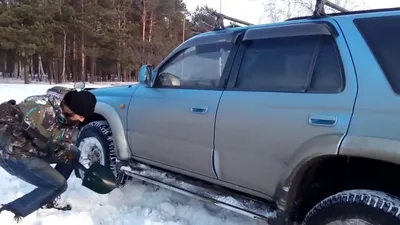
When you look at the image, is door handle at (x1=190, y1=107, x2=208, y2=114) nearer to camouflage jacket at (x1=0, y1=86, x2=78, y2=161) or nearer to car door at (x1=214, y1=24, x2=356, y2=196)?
car door at (x1=214, y1=24, x2=356, y2=196)

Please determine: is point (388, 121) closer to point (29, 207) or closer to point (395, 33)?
point (395, 33)

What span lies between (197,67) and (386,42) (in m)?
1.78

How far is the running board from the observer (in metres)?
2.98

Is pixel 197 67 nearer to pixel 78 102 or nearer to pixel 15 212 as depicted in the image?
pixel 78 102

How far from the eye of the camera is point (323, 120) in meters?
2.56

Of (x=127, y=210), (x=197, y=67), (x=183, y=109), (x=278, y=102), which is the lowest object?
(x=127, y=210)

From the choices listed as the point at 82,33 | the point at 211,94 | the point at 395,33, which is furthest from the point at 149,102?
the point at 82,33

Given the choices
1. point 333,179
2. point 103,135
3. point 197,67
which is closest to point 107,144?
point 103,135

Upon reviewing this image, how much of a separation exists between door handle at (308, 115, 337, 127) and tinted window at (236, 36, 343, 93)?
0.20m

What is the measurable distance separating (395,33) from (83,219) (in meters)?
2.94

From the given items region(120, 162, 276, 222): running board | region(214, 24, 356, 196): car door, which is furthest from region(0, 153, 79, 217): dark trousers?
region(214, 24, 356, 196): car door

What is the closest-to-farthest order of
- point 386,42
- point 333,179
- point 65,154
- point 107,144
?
point 386,42
point 333,179
point 65,154
point 107,144

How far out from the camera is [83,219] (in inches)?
145

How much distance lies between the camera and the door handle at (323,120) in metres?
2.52
